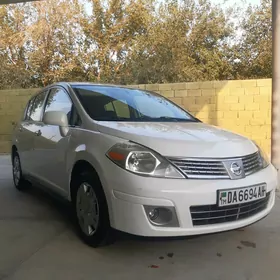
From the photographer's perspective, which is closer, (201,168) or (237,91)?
(201,168)

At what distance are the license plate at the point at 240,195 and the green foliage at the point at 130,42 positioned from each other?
9.27 m

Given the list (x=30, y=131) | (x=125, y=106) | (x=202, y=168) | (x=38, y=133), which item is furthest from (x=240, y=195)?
(x=30, y=131)

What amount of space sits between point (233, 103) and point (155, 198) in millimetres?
6483

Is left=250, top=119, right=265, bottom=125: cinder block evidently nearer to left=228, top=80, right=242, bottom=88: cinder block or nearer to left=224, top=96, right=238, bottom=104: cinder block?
left=224, top=96, right=238, bottom=104: cinder block

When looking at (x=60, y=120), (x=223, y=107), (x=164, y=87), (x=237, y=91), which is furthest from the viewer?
(x=164, y=87)

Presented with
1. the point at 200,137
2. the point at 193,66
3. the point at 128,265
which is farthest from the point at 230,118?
the point at 128,265

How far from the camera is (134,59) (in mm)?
12578

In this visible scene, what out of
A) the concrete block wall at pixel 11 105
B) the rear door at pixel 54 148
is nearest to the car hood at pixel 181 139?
the rear door at pixel 54 148

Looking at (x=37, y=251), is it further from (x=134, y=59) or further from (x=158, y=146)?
(x=134, y=59)

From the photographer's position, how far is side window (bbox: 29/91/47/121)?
14.7 feet

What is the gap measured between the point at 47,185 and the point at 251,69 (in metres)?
9.98

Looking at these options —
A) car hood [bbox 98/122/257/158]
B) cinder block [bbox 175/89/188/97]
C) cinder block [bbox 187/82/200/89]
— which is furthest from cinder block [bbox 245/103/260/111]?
car hood [bbox 98/122/257/158]

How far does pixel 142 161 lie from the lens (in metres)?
2.61

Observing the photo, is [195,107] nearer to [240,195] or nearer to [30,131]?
[30,131]
